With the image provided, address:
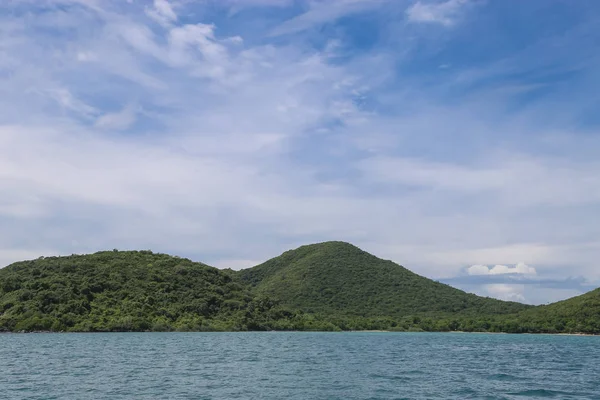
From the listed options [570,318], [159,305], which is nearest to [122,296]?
[159,305]

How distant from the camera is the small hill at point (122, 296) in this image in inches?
5123

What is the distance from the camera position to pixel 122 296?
14762cm

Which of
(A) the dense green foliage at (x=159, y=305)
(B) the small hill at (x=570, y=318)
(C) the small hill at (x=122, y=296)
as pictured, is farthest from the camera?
(B) the small hill at (x=570, y=318)

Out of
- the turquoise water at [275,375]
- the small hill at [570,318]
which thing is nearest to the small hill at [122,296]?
the turquoise water at [275,375]

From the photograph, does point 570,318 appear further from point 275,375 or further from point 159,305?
point 275,375

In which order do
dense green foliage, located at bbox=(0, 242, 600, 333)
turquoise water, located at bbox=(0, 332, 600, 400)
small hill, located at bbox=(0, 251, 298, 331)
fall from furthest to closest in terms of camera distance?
dense green foliage, located at bbox=(0, 242, 600, 333), small hill, located at bbox=(0, 251, 298, 331), turquoise water, located at bbox=(0, 332, 600, 400)

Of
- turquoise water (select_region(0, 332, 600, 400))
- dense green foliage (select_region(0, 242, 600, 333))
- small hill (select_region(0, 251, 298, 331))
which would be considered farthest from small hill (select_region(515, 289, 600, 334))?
turquoise water (select_region(0, 332, 600, 400))

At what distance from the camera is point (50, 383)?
42375 millimetres

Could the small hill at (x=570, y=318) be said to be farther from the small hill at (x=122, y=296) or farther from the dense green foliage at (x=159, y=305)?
the small hill at (x=122, y=296)

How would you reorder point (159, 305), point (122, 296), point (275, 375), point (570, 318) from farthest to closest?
1. point (570, 318)
2. point (159, 305)
3. point (122, 296)
4. point (275, 375)

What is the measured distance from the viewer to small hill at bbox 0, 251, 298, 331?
130125 mm

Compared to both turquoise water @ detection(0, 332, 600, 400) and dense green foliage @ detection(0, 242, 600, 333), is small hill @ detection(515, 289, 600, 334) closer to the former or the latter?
dense green foliage @ detection(0, 242, 600, 333)

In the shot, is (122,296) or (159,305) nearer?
(122,296)

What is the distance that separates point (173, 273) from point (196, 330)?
112ft
